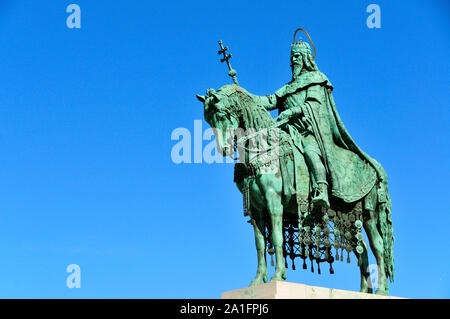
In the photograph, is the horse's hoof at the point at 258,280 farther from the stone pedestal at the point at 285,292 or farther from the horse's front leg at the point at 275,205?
the horse's front leg at the point at 275,205

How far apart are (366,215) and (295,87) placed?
128 inches

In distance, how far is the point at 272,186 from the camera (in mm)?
15211

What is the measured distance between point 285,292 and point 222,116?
3719mm

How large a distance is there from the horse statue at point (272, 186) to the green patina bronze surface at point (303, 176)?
20mm

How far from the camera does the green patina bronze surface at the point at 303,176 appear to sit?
50.1ft

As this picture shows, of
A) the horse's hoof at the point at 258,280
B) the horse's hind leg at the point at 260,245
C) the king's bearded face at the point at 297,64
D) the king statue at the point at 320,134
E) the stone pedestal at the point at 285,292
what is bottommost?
the stone pedestal at the point at 285,292

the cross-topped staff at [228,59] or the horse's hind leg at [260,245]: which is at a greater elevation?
the cross-topped staff at [228,59]

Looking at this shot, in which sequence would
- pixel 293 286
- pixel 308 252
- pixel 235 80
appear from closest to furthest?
pixel 293 286 → pixel 308 252 → pixel 235 80

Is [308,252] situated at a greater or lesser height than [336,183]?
lesser

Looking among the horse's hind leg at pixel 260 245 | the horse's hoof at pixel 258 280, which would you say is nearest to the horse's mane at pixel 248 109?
the horse's hind leg at pixel 260 245
